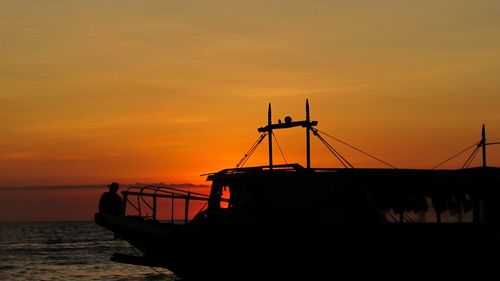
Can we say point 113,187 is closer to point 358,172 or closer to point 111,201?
point 111,201

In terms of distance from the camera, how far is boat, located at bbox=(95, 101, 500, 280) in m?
20.1

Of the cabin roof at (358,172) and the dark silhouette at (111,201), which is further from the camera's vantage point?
the dark silhouette at (111,201)

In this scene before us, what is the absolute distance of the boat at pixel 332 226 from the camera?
65.9 ft

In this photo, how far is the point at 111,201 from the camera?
22875 mm

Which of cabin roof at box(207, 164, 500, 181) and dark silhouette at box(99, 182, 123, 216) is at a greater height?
cabin roof at box(207, 164, 500, 181)

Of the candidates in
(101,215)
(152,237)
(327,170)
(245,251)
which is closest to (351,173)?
(327,170)

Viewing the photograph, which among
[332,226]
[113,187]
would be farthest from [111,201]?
[332,226]

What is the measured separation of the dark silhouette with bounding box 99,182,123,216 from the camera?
22.8 metres

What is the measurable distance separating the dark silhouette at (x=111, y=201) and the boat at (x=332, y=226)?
528 millimetres

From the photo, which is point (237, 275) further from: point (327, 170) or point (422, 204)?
point (422, 204)

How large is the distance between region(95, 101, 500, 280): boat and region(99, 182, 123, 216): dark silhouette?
0.53 metres

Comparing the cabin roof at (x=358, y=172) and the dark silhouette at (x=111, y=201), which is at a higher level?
the cabin roof at (x=358, y=172)

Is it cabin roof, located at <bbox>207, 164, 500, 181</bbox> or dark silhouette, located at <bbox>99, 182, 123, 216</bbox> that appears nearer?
cabin roof, located at <bbox>207, 164, 500, 181</bbox>

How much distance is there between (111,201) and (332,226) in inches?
264
